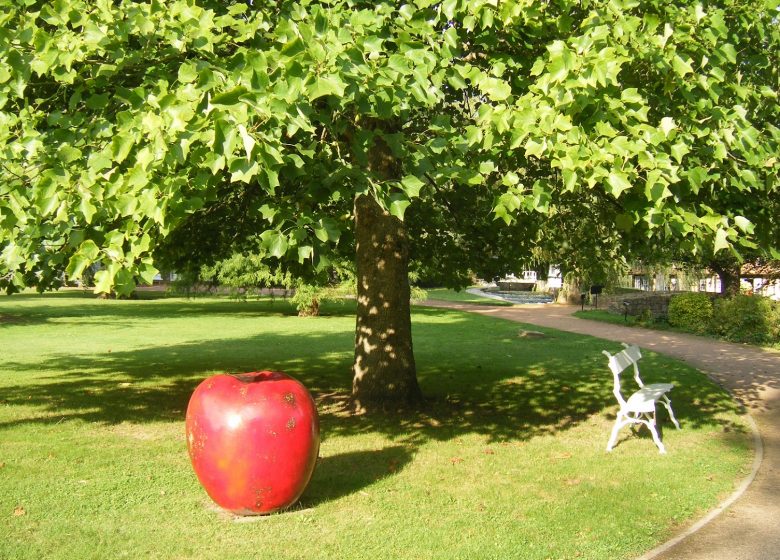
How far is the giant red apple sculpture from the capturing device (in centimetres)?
593

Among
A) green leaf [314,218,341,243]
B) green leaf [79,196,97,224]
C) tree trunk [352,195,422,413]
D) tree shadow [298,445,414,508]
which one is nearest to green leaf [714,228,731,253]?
green leaf [314,218,341,243]

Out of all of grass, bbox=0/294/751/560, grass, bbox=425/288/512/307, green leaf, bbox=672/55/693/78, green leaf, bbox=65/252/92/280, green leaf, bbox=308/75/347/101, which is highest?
green leaf, bbox=672/55/693/78

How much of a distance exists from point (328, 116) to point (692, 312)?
21546 mm

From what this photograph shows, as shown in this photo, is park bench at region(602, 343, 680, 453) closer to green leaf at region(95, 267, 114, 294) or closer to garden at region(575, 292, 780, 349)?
green leaf at region(95, 267, 114, 294)

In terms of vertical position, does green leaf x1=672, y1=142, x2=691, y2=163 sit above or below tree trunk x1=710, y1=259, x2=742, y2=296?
above

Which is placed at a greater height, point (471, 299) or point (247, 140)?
point (247, 140)

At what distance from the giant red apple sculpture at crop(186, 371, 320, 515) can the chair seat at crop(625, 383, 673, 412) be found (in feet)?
14.7

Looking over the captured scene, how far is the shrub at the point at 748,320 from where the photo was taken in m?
20.8

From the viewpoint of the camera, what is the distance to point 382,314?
416 inches

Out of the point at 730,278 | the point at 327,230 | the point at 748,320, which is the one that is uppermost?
the point at 730,278

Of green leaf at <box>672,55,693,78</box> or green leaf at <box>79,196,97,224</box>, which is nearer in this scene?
green leaf at <box>79,196,97,224</box>

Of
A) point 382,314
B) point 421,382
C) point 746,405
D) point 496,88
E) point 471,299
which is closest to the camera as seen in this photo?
point 496,88

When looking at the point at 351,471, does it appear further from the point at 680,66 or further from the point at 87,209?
the point at 680,66

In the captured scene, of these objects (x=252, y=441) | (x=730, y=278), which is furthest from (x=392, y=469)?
(x=730, y=278)
